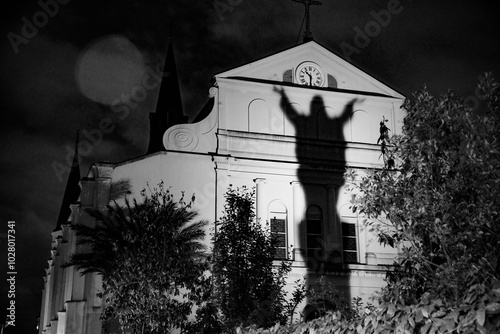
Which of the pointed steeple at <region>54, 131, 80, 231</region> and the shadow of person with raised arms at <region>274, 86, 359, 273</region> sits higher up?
the pointed steeple at <region>54, 131, 80, 231</region>

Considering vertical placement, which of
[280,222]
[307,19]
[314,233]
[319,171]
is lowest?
[314,233]

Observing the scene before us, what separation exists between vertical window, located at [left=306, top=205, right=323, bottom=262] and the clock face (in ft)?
20.2

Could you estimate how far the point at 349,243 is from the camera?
29.9m

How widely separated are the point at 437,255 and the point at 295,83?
21037 millimetres

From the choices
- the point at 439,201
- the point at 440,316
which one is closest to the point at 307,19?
the point at 439,201

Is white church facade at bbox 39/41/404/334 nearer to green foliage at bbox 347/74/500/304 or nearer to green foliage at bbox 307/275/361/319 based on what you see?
green foliage at bbox 307/275/361/319

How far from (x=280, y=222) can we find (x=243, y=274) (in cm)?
842

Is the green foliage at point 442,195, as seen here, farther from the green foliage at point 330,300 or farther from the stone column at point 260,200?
the stone column at point 260,200

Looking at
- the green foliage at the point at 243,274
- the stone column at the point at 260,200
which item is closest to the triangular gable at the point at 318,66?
the stone column at the point at 260,200

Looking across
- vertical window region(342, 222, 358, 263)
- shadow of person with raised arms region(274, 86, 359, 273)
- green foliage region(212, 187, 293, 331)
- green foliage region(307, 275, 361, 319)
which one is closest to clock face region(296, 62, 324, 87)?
shadow of person with raised arms region(274, 86, 359, 273)

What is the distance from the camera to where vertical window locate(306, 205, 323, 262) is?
1145 inches

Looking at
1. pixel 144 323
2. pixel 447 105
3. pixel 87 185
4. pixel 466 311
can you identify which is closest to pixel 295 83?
pixel 87 185

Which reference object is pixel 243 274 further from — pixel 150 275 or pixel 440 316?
pixel 440 316

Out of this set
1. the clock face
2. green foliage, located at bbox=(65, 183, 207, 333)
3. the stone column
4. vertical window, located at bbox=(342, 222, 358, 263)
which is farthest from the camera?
the clock face
